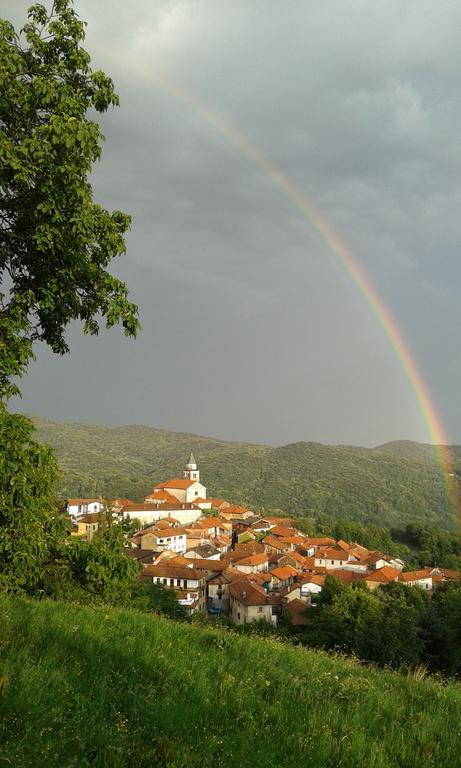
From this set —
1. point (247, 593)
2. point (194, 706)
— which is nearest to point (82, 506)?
point (247, 593)

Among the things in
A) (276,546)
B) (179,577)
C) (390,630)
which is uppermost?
(390,630)

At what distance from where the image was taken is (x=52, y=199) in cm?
534

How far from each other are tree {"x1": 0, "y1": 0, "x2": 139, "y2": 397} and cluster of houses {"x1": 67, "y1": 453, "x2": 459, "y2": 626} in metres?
18.0

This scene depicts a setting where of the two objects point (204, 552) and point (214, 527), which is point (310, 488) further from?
point (204, 552)

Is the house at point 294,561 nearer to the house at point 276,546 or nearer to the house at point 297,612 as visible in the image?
the house at point 276,546

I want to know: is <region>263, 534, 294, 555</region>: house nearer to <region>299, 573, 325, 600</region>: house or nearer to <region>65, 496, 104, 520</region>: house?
<region>299, 573, 325, 600</region>: house

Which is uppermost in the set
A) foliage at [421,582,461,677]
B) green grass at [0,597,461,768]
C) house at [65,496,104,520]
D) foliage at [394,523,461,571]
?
green grass at [0,597,461,768]

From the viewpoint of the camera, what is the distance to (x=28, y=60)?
586 cm

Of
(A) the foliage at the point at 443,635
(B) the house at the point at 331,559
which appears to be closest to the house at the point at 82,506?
(B) the house at the point at 331,559

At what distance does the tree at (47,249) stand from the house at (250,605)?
1530 inches

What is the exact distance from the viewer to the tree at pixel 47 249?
210 inches

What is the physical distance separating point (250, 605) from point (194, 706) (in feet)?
135

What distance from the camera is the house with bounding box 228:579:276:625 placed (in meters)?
41.9

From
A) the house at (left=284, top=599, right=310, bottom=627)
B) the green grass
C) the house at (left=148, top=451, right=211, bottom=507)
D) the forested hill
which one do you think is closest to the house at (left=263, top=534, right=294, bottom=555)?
the house at (left=284, top=599, right=310, bottom=627)
